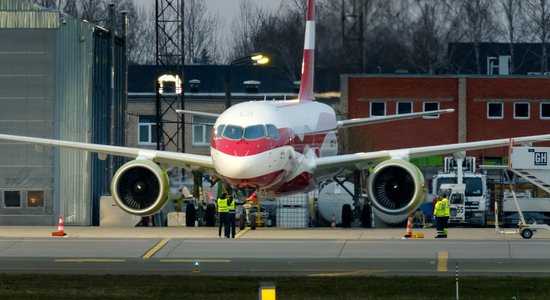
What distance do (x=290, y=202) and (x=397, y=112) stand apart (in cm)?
2432

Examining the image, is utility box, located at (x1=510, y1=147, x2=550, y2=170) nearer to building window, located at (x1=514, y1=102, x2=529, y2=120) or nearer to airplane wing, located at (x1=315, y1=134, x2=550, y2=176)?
airplane wing, located at (x1=315, y1=134, x2=550, y2=176)

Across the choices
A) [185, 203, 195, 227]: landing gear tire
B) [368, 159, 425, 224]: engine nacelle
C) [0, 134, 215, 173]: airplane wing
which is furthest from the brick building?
[368, 159, 425, 224]: engine nacelle

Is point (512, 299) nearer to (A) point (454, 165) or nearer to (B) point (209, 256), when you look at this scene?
(B) point (209, 256)

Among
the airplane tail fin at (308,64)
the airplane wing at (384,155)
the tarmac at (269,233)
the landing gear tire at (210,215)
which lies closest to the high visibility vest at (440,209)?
the tarmac at (269,233)

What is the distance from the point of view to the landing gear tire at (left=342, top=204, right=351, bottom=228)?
47.4 meters

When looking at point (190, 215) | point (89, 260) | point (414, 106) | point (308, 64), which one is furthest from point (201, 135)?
point (89, 260)

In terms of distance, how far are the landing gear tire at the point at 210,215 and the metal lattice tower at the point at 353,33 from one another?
19228 mm

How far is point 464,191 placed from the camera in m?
54.6

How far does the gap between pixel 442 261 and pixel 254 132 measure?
8.87 m

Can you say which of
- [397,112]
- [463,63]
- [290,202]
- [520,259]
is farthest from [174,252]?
[463,63]

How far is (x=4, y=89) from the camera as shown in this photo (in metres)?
49.5

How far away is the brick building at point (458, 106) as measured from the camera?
73.6 m

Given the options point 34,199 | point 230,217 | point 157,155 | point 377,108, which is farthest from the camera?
point 377,108

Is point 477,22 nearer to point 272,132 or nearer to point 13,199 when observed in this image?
point 13,199
